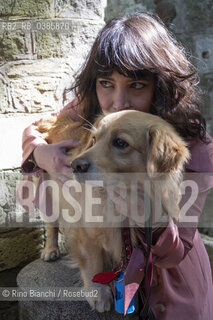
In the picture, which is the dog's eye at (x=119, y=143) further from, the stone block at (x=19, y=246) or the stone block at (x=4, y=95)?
the stone block at (x=19, y=246)

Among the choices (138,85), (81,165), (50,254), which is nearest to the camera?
(81,165)

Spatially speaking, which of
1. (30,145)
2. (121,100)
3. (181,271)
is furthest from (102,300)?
(121,100)

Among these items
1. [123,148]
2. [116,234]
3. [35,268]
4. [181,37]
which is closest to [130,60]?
[123,148]

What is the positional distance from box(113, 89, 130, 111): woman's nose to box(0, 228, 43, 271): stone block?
1.15 m

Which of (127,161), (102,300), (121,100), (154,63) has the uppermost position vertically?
(154,63)

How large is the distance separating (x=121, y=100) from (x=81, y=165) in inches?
18.5

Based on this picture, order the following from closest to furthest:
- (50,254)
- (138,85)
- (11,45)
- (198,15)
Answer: (138,85) → (11,45) → (50,254) → (198,15)

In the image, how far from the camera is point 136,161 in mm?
1545

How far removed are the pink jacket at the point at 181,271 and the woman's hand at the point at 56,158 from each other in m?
0.58

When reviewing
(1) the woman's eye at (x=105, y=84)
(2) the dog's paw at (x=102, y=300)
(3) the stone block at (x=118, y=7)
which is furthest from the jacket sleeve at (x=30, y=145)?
(3) the stone block at (x=118, y=7)

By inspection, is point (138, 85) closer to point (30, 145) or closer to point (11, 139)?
point (30, 145)

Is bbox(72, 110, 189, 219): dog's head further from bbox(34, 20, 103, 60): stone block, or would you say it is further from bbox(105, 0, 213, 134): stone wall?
bbox(105, 0, 213, 134): stone wall

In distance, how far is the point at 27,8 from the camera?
88.7 inches

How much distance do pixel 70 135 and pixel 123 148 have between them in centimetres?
59
